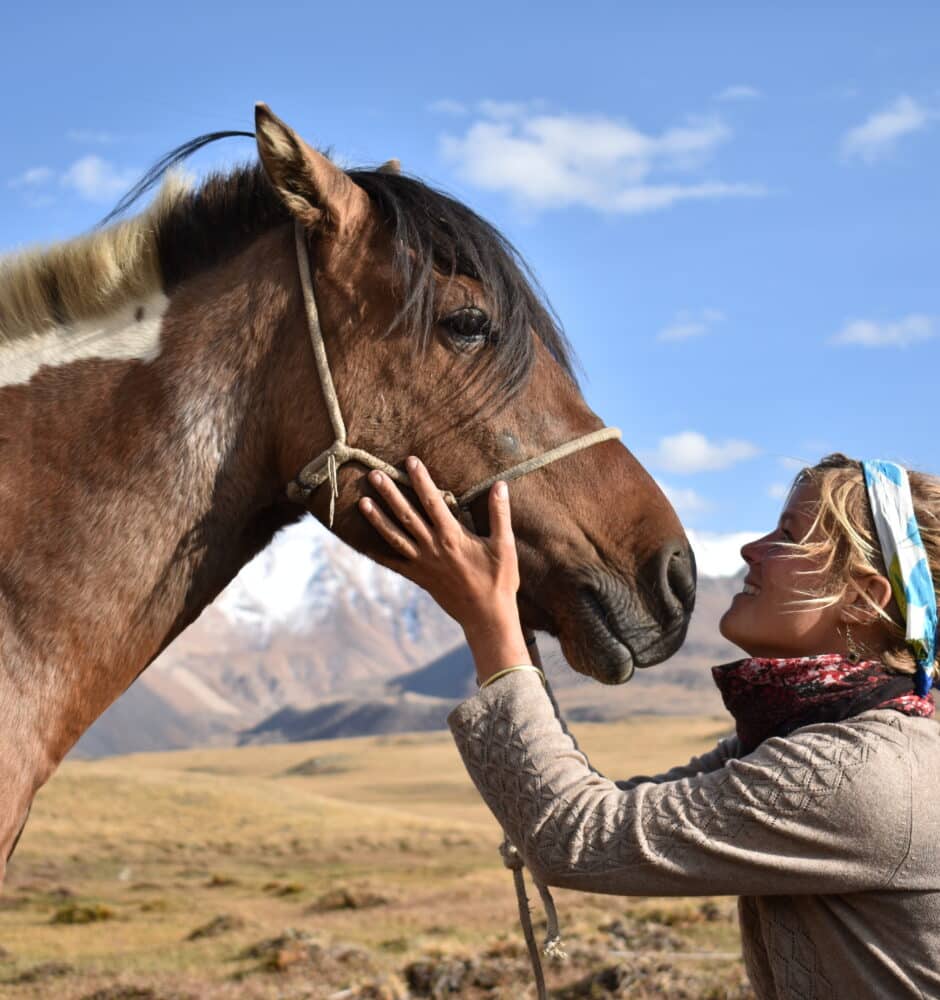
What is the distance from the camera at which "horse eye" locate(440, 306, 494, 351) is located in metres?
2.92

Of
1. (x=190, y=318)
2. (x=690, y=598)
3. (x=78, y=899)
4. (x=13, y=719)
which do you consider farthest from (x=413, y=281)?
(x=78, y=899)

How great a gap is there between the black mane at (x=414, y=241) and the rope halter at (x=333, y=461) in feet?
0.69

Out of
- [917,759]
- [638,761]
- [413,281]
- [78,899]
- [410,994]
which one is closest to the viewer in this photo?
[917,759]

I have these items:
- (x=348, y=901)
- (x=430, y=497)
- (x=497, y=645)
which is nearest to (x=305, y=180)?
(x=430, y=497)

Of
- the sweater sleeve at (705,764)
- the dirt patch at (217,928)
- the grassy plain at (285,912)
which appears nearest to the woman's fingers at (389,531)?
the sweater sleeve at (705,764)

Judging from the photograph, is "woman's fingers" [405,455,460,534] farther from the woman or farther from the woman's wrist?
the woman's wrist

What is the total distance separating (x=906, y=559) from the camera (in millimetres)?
2543

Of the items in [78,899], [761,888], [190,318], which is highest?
[190,318]

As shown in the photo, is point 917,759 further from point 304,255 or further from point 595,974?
point 595,974

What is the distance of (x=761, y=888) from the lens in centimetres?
237

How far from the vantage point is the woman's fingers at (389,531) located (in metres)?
2.77

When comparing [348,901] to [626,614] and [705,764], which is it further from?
[626,614]

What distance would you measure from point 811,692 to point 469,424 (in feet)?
3.49

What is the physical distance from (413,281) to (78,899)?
1037 inches
